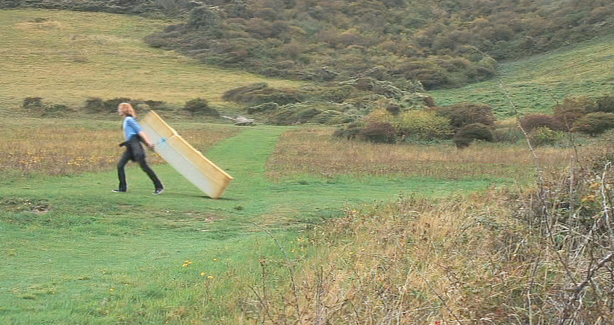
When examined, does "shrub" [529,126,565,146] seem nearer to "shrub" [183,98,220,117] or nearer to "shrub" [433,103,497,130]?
"shrub" [433,103,497,130]

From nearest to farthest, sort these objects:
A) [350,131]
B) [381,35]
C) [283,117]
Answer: [350,131] < [283,117] < [381,35]

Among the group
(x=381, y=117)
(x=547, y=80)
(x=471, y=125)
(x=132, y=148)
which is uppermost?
(x=132, y=148)

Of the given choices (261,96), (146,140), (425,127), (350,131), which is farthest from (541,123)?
(261,96)

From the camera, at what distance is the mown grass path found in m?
6.64

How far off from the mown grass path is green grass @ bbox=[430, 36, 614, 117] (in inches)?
1234

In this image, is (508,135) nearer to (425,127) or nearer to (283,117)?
(425,127)

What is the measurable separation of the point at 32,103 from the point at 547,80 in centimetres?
4258

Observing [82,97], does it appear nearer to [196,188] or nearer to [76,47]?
[76,47]

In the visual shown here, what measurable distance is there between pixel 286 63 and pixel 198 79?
41.6 feet

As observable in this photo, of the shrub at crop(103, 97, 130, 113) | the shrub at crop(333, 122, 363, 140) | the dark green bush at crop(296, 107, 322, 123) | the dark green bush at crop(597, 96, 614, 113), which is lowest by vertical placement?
the dark green bush at crop(296, 107, 322, 123)

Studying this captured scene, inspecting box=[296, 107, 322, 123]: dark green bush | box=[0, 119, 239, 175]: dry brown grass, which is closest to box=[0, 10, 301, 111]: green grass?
box=[296, 107, 322, 123]: dark green bush

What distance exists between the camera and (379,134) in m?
31.1

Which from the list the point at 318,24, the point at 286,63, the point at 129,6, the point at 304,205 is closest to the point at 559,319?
the point at 304,205

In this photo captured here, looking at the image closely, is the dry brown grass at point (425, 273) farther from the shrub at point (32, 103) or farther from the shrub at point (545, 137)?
the shrub at point (32, 103)
